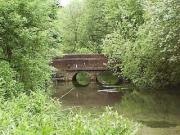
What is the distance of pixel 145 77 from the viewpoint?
3472cm

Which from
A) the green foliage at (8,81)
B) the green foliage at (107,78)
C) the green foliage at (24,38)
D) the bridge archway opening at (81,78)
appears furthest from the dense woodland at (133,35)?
the green foliage at (8,81)

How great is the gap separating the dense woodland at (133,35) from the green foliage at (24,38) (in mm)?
5715

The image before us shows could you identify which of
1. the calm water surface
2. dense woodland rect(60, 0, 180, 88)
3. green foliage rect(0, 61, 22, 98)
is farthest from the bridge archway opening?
green foliage rect(0, 61, 22, 98)

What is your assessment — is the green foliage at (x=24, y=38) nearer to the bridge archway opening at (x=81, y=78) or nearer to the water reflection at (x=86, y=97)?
the water reflection at (x=86, y=97)

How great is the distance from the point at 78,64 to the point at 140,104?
1876cm

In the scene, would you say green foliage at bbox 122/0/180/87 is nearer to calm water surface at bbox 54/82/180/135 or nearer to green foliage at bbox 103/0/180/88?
green foliage at bbox 103/0/180/88

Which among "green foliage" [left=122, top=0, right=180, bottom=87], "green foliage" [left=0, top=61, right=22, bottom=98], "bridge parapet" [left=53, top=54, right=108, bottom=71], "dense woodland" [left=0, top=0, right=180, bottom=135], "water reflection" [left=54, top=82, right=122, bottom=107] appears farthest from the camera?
"bridge parapet" [left=53, top=54, right=108, bottom=71]

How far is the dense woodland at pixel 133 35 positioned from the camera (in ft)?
82.1

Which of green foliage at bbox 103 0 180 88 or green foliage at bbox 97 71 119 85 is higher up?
green foliage at bbox 103 0 180 88

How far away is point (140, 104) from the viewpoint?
28.9 meters

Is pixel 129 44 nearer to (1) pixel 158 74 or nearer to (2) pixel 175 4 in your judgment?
(1) pixel 158 74

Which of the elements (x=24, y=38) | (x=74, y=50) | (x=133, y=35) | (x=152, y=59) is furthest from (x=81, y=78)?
(x=24, y=38)

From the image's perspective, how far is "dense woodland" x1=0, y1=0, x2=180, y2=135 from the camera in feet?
35.8

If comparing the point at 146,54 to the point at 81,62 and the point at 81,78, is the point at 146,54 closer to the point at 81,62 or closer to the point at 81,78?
the point at 81,62
